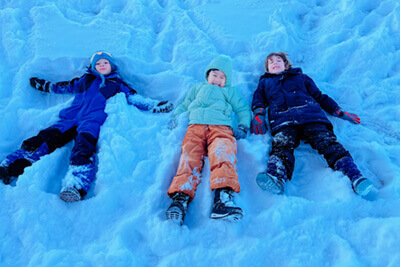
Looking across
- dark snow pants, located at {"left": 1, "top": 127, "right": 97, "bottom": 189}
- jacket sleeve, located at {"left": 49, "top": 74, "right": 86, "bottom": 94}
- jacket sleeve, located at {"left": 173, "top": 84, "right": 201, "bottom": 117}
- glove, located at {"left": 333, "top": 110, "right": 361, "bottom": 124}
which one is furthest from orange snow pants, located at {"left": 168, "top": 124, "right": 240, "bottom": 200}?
jacket sleeve, located at {"left": 49, "top": 74, "right": 86, "bottom": 94}

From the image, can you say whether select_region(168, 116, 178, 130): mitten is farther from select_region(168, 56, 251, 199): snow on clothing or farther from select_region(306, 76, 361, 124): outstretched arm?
select_region(306, 76, 361, 124): outstretched arm

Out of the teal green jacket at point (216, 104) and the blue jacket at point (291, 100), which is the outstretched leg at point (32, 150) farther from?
the blue jacket at point (291, 100)

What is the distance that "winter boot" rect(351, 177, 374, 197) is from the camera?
201 cm

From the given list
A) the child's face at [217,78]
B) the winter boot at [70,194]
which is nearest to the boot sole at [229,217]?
the winter boot at [70,194]

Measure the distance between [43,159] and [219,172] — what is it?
1575 millimetres

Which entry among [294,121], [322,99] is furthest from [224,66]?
[322,99]

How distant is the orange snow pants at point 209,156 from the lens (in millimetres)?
2070

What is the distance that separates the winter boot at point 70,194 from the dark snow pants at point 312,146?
1570mm

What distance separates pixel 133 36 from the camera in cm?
388

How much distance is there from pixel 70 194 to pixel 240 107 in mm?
1896

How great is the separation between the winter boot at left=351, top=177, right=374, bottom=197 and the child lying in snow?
931 millimetres

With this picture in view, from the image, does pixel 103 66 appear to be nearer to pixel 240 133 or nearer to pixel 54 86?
pixel 54 86

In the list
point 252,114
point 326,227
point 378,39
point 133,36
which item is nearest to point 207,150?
point 252,114

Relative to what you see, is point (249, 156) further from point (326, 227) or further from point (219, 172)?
point (326, 227)
